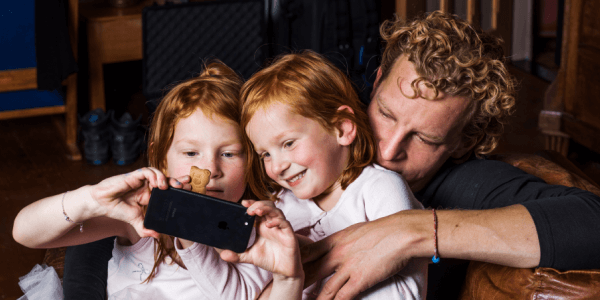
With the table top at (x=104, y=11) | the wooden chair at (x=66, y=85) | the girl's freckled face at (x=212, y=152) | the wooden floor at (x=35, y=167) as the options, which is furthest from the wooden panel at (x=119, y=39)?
the girl's freckled face at (x=212, y=152)

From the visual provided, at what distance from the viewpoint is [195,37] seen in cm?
302

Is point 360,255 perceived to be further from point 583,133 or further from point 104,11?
point 104,11

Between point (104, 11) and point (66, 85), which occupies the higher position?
point (104, 11)

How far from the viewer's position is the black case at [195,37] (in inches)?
114

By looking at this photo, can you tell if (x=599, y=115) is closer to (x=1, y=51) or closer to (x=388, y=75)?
(x=388, y=75)

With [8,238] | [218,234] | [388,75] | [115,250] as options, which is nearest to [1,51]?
[8,238]

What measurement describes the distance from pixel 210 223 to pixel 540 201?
2.17 feet

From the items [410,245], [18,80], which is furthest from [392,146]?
[18,80]

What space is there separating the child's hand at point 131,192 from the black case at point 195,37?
1827mm

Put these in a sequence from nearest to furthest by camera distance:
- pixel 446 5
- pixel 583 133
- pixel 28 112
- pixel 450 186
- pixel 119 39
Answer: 1. pixel 450 186
2. pixel 583 133
3. pixel 28 112
4. pixel 119 39
5. pixel 446 5

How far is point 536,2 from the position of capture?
4.99 m

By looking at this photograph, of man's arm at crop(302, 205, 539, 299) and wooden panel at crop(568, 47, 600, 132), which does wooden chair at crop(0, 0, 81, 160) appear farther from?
wooden panel at crop(568, 47, 600, 132)

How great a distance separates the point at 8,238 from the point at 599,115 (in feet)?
8.97

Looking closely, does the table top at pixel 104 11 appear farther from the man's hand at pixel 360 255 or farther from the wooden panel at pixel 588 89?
the man's hand at pixel 360 255
